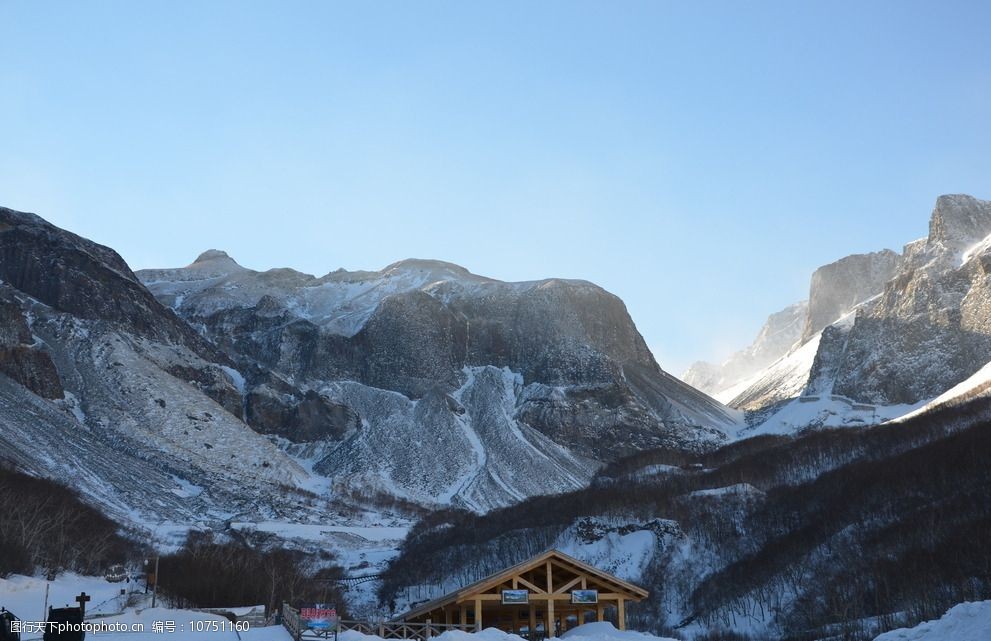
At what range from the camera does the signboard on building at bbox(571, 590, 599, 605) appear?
4325 centimetres

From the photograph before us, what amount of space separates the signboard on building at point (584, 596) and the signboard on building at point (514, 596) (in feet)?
6.77

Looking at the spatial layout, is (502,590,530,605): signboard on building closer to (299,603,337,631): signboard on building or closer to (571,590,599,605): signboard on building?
(571,590,599,605): signboard on building

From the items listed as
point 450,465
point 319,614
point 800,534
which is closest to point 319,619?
point 319,614

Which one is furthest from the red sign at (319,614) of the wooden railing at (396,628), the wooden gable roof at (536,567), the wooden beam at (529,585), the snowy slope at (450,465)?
the snowy slope at (450,465)

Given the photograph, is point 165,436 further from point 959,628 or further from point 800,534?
point 959,628

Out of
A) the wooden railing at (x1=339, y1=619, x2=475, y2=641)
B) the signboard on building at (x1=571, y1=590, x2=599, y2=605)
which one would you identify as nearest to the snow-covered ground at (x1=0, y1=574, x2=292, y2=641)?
the wooden railing at (x1=339, y1=619, x2=475, y2=641)

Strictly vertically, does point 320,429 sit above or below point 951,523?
above

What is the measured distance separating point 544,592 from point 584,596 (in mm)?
1738

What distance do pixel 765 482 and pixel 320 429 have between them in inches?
3980

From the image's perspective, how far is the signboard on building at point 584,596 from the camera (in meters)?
43.2

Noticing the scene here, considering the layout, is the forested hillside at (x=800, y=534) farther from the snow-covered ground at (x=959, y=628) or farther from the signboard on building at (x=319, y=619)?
the signboard on building at (x=319, y=619)

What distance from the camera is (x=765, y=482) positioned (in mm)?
120938

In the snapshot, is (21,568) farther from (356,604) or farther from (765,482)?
(765,482)

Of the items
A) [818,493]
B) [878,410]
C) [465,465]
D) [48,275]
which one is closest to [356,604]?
[818,493]
